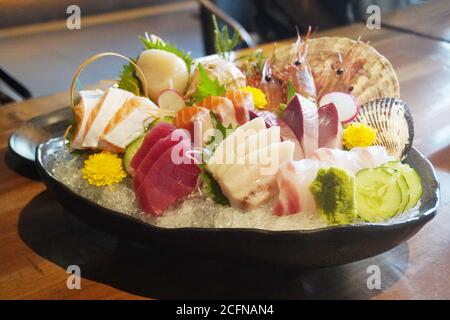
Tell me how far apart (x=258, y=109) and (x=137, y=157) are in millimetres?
374

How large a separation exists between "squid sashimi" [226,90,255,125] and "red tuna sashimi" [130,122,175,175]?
0.58 ft

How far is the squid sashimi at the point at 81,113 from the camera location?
1.34 m

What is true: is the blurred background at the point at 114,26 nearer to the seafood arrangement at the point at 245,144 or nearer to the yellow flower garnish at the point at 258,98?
the seafood arrangement at the point at 245,144

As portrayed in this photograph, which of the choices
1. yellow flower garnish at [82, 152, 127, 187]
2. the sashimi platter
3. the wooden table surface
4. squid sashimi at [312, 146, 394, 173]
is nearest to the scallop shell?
the sashimi platter

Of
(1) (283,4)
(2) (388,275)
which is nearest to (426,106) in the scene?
(2) (388,275)

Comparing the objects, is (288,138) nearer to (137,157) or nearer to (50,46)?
(137,157)

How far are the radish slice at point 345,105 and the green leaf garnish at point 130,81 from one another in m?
0.54

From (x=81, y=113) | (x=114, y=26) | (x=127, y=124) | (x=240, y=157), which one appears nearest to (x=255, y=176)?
(x=240, y=157)

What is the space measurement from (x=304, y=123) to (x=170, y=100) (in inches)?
18.3

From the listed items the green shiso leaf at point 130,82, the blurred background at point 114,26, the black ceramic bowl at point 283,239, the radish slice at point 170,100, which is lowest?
the blurred background at point 114,26

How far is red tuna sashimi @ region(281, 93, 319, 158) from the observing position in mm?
1229

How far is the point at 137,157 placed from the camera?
4.06 feet

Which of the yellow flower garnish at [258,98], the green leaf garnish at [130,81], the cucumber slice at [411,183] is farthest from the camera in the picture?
the green leaf garnish at [130,81]

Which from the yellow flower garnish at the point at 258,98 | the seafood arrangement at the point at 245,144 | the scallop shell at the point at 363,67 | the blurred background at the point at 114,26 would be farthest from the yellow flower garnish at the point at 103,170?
the blurred background at the point at 114,26
